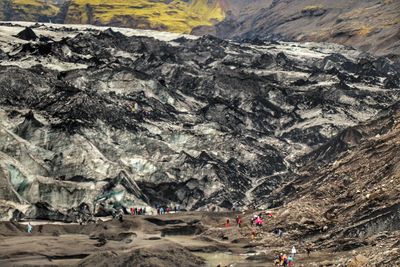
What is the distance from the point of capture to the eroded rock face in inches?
2498

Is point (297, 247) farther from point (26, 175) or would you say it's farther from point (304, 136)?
point (304, 136)

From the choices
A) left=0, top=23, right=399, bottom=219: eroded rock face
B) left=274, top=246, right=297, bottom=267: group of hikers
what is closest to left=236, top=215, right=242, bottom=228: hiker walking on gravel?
left=0, top=23, right=399, bottom=219: eroded rock face

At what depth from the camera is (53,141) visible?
227 feet

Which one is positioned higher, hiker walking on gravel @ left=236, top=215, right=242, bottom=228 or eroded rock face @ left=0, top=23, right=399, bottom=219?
eroded rock face @ left=0, top=23, right=399, bottom=219

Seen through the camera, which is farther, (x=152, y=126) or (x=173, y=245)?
(x=152, y=126)

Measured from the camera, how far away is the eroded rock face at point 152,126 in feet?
208

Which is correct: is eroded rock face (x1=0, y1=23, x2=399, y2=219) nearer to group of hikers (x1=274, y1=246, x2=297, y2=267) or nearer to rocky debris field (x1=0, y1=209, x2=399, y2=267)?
rocky debris field (x1=0, y1=209, x2=399, y2=267)

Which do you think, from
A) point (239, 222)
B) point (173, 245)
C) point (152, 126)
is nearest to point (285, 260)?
point (173, 245)

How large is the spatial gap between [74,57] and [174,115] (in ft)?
84.9

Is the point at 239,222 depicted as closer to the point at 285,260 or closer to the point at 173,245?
the point at 173,245

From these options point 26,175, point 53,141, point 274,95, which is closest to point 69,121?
point 53,141

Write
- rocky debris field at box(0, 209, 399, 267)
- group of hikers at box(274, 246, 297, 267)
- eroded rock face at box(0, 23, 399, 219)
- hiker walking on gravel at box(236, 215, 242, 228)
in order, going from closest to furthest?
1. rocky debris field at box(0, 209, 399, 267)
2. group of hikers at box(274, 246, 297, 267)
3. hiker walking on gravel at box(236, 215, 242, 228)
4. eroded rock face at box(0, 23, 399, 219)

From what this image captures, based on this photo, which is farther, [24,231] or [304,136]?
[304,136]

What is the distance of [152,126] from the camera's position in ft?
269
